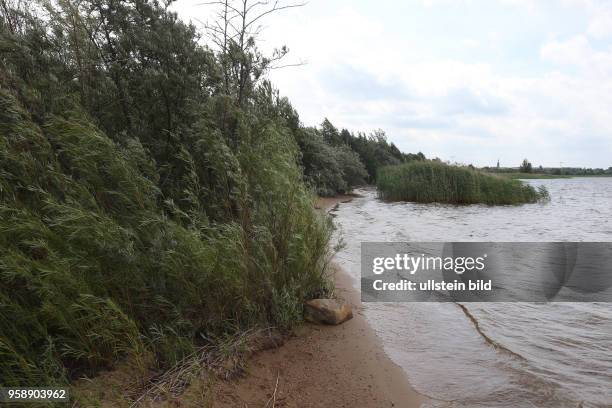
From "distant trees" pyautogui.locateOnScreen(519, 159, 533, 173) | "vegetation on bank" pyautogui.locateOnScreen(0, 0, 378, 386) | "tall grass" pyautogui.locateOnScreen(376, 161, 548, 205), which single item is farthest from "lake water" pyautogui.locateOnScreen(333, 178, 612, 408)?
"distant trees" pyautogui.locateOnScreen(519, 159, 533, 173)

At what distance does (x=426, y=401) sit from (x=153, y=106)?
5.22 m

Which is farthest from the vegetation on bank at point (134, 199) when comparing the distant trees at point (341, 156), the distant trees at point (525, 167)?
the distant trees at point (525, 167)

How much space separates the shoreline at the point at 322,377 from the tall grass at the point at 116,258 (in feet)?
1.28

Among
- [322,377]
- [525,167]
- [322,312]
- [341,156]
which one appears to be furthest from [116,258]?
[525,167]

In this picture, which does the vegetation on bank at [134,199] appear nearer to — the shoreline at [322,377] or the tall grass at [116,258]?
the tall grass at [116,258]

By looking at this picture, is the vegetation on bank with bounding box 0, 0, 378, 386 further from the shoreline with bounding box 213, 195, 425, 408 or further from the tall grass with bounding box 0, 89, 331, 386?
the shoreline with bounding box 213, 195, 425, 408

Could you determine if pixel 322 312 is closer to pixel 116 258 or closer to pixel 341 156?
pixel 116 258

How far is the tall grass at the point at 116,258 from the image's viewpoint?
9.32ft

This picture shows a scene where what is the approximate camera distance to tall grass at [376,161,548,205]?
2269 centimetres

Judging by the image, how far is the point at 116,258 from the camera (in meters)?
3.25

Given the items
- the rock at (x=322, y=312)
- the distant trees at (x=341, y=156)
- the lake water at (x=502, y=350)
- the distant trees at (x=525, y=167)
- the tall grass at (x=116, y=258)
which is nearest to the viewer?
the tall grass at (x=116, y=258)

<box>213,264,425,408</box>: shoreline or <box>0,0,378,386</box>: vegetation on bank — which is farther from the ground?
<box>0,0,378,386</box>: vegetation on bank

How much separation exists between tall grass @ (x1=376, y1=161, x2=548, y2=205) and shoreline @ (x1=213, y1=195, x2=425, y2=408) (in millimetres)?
20489

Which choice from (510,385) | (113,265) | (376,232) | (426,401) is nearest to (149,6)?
(113,265)
